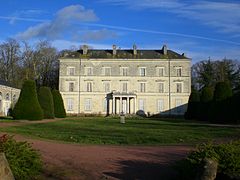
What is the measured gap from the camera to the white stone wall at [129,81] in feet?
206

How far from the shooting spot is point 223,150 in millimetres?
7895

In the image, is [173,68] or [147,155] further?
[173,68]

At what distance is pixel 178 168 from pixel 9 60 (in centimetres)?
6374

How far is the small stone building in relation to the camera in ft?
180

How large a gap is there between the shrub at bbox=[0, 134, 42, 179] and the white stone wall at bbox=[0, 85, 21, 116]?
47669 mm

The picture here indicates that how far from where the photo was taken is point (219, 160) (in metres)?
7.58

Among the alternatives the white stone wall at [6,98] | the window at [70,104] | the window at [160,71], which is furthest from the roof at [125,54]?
the white stone wall at [6,98]

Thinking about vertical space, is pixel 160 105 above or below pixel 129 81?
below

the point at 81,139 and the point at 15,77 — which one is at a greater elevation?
the point at 15,77

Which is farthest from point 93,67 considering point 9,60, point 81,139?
point 81,139

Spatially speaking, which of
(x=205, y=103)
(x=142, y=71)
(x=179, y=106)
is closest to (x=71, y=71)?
(x=142, y=71)

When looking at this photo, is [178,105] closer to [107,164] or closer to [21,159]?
[107,164]

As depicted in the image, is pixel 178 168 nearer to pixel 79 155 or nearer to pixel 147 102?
pixel 79 155

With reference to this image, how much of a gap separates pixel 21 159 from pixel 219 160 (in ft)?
14.0
